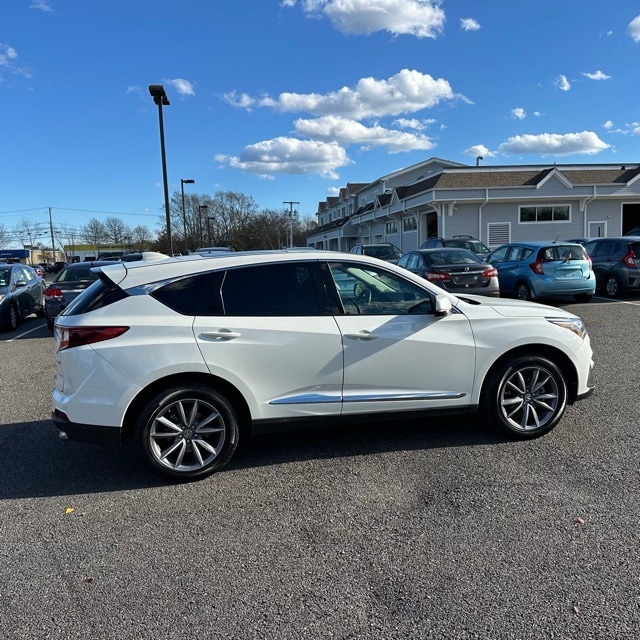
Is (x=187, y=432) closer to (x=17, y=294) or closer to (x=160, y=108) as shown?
(x=17, y=294)

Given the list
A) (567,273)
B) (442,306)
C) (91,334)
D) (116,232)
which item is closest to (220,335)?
(91,334)

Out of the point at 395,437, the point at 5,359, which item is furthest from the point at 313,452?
the point at 5,359

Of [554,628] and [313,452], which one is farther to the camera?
[313,452]

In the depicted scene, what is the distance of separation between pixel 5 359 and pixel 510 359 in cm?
805

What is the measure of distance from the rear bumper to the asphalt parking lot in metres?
0.39

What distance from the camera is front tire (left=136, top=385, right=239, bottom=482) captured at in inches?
147

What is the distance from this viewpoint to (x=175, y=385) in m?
3.79

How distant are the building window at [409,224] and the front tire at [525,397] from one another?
1199 inches

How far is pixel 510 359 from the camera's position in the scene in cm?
440

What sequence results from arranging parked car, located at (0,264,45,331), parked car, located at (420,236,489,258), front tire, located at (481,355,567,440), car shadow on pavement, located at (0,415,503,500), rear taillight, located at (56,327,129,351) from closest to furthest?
rear taillight, located at (56,327,129,351), car shadow on pavement, located at (0,415,503,500), front tire, located at (481,355,567,440), parked car, located at (0,264,45,331), parked car, located at (420,236,489,258)

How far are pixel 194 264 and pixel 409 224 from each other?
32667mm

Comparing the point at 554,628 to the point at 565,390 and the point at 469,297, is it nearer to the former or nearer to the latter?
the point at 565,390

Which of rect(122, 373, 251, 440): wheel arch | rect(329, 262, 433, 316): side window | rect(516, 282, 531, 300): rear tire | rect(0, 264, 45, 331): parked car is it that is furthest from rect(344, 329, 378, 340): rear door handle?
rect(0, 264, 45, 331): parked car

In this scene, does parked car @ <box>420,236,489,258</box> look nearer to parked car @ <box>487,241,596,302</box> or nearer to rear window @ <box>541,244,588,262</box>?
parked car @ <box>487,241,596,302</box>
